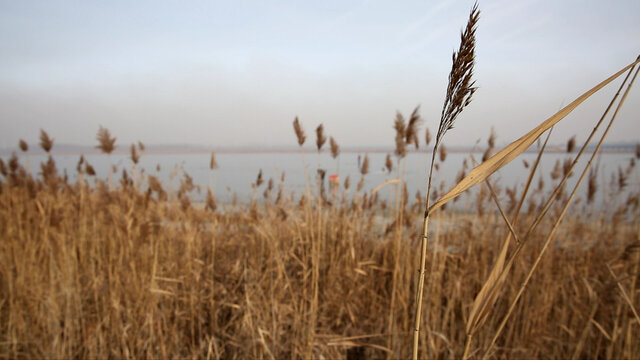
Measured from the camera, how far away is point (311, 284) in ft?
8.58

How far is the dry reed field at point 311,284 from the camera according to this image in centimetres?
221

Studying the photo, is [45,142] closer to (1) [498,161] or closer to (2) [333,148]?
(2) [333,148]

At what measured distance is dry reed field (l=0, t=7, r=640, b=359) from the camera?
7.27 feet

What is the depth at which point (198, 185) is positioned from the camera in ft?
14.8

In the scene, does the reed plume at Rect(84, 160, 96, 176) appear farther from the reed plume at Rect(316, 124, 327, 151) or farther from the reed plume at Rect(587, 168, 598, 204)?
the reed plume at Rect(587, 168, 598, 204)

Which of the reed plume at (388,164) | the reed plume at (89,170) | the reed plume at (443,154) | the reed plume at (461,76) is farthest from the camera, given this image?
the reed plume at (89,170)

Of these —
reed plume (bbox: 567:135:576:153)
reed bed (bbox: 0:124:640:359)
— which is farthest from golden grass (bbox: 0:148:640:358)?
reed plume (bbox: 567:135:576:153)

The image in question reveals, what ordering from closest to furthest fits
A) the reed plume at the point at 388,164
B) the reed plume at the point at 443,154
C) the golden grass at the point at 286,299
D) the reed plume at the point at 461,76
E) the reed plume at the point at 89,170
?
the reed plume at the point at 461,76 → the golden grass at the point at 286,299 → the reed plume at the point at 388,164 → the reed plume at the point at 443,154 → the reed plume at the point at 89,170

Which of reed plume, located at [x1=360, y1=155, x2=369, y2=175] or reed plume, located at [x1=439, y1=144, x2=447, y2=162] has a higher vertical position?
reed plume, located at [x1=439, y1=144, x2=447, y2=162]

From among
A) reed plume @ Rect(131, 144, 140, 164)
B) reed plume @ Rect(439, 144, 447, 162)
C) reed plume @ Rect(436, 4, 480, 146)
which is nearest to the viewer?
reed plume @ Rect(436, 4, 480, 146)

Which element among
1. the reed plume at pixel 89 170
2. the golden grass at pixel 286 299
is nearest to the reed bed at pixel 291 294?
the golden grass at pixel 286 299

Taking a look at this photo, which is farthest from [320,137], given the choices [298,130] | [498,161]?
[498,161]

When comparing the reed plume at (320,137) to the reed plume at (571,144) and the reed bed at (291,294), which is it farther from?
the reed plume at (571,144)

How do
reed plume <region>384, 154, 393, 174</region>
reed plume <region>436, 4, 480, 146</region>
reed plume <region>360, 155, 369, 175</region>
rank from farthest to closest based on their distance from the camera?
reed plume <region>360, 155, 369, 175</region> → reed plume <region>384, 154, 393, 174</region> → reed plume <region>436, 4, 480, 146</region>
